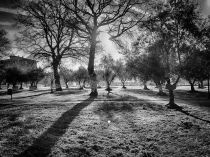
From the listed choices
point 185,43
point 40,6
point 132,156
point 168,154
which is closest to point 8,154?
point 132,156

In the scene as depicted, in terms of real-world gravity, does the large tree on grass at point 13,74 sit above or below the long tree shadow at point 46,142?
above

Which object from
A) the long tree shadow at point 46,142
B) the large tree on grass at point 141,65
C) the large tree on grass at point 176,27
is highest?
the large tree on grass at point 176,27

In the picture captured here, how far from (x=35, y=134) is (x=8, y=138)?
0.71 meters

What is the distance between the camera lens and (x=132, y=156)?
297 centimetres

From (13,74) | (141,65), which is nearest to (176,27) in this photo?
(141,65)

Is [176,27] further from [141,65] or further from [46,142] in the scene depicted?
[46,142]

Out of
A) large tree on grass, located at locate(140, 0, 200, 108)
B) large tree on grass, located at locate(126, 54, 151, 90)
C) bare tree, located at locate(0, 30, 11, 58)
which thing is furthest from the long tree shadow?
bare tree, located at locate(0, 30, 11, 58)

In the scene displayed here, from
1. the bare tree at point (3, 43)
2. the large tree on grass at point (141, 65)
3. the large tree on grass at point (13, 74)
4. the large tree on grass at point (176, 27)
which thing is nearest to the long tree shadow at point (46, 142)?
the large tree on grass at point (141, 65)

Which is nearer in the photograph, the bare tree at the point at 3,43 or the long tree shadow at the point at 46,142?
the long tree shadow at the point at 46,142

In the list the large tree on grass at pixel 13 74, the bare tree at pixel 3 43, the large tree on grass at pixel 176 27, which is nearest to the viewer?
the large tree on grass at pixel 176 27

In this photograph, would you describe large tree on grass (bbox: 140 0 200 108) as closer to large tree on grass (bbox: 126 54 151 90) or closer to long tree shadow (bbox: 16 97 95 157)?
large tree on grass (bbox: 126 54 151 90)

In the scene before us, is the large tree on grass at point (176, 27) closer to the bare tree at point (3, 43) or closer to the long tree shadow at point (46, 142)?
the long tree shadow at point (46, 142)

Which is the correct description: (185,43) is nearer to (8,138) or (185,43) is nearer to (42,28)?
(8,138)

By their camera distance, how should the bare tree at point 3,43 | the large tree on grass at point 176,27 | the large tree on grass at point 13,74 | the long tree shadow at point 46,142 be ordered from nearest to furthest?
the long tree shadow at point 46,142, the large tree on grass at point 176,27, the bare tree at point 3,43, the large tree on grass at point 13,74
